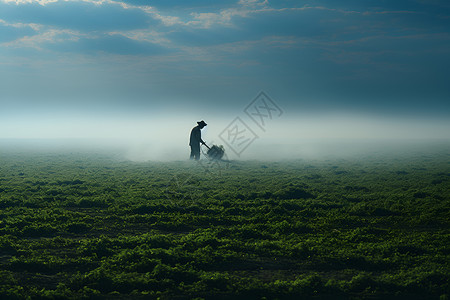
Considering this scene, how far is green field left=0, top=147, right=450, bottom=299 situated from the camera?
10406 millimetres

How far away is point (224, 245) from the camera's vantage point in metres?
13.8

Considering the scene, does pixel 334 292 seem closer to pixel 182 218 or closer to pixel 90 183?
pixel 182 218

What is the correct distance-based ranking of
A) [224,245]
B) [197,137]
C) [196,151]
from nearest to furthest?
[224,245] < [197,137] < [196,151]

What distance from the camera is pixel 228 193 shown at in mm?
24891

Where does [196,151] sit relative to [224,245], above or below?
above

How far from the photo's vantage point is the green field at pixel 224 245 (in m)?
10.4

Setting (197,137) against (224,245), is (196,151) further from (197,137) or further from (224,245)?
(224,245)

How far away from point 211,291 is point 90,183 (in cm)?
2347

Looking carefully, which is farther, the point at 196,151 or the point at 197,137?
the point at 196,151

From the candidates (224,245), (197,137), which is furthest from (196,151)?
(224,245)

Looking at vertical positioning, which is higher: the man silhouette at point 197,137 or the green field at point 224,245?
the man silhouette at point 197,137

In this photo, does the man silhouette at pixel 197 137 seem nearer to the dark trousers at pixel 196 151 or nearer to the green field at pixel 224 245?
the dark trousers at pixel 196 151

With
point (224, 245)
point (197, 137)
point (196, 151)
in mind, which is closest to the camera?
point (224, 245)

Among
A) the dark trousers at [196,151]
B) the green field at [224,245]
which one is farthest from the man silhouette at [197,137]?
the green field at [224,245]
